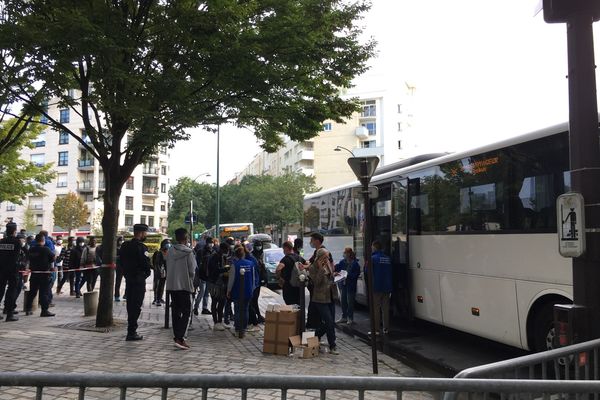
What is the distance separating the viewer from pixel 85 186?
6931cm

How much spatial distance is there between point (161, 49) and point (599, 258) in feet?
24.0

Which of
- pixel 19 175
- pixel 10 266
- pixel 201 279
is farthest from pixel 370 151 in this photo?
pixel 10 266

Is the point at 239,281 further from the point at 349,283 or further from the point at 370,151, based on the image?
the point at 370,151

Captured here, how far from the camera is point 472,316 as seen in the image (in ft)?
26.2

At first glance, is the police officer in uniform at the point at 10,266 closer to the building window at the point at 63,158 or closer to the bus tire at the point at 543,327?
the bus tire at the point at 543,327

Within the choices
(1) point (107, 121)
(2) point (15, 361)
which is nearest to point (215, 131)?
(1) point (107, 121)

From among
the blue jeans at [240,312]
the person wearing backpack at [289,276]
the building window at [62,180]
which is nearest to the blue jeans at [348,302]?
the person wearing backpack at [289,276]

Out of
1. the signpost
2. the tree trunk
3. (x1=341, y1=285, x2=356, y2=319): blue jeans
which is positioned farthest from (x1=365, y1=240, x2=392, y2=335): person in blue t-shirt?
the signpost

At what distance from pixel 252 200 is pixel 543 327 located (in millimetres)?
60346

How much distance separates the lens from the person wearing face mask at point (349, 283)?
11.0 m

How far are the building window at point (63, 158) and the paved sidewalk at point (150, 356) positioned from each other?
2577 inches

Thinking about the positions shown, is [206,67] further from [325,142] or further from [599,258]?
[325,142]

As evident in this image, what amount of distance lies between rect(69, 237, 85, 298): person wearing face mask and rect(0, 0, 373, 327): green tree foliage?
6.00 metres

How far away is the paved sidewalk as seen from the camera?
6.14 meters
